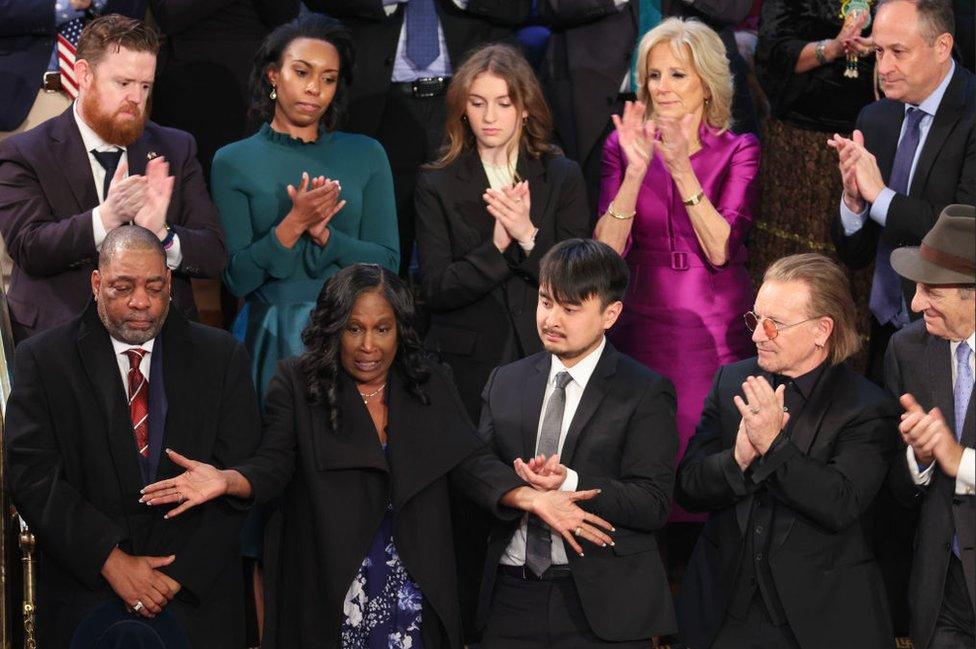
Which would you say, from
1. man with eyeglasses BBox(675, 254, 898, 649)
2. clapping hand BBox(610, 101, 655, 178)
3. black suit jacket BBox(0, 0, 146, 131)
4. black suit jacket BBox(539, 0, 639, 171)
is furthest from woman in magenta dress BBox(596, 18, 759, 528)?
black suit jacket BBox(0, 0, 146, 131)

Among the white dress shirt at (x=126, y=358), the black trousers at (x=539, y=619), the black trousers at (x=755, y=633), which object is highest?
the white dress shirt at (x=126, y=358)

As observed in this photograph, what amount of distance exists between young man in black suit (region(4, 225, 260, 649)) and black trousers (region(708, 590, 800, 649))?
1507 millimetres

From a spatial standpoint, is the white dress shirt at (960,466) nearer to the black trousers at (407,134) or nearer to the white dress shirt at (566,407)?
the white dress shirt at (566,407)

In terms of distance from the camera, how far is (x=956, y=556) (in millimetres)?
4996

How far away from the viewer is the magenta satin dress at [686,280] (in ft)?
20.6

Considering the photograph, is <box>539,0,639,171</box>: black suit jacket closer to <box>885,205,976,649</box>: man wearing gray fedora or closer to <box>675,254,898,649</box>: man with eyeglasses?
<box>675,254,898,649</box>: man with eyeglasses

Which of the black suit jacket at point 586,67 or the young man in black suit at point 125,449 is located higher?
the black suit jacket at point 586,67

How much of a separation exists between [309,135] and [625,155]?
4.05 feet

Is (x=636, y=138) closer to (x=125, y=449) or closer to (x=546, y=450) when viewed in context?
(x=546, y=450)

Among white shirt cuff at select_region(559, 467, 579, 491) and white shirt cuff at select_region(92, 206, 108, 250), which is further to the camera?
white shirt cuff at select_region(92, 206, 108, 250)

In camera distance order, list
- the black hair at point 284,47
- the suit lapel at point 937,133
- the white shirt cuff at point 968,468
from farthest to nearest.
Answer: the black hair at point 284,47 → the suit lapel at point 937,133 → the white shirt cuff at point 968,468

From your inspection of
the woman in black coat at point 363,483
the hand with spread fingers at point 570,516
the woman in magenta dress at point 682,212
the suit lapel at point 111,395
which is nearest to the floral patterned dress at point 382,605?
the woman in black coat at point 363,483

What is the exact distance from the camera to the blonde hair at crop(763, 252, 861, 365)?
518 centimetres

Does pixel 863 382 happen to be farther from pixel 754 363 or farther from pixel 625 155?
pixel 625 155
